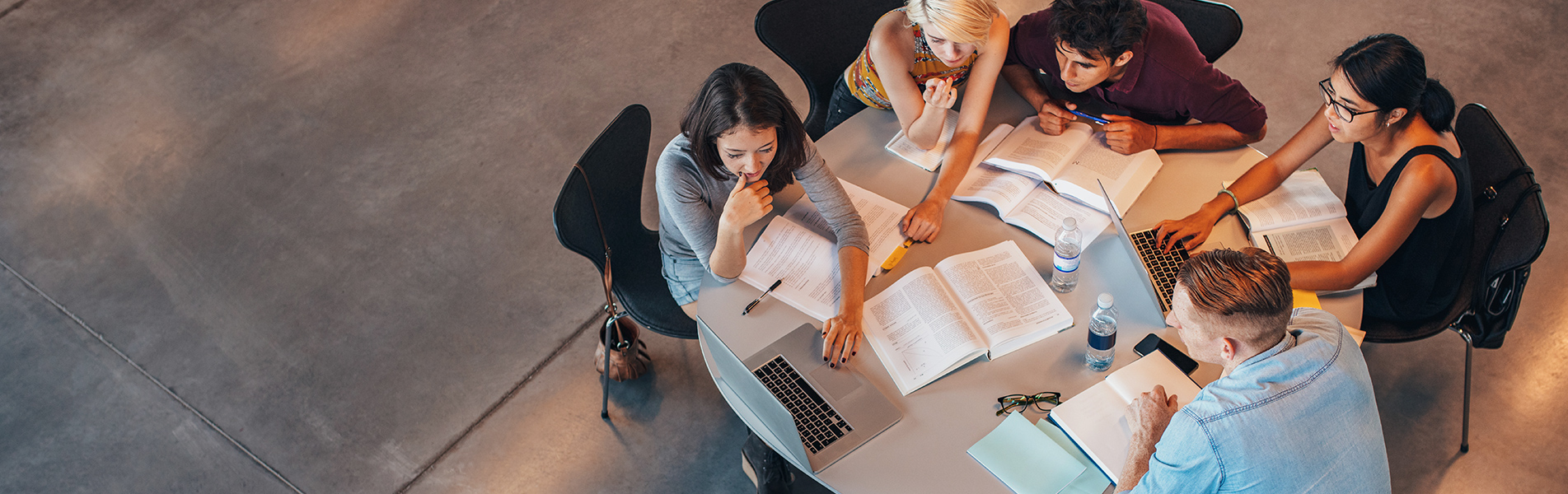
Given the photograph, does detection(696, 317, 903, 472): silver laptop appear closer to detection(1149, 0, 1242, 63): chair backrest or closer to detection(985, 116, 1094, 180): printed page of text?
detection(985, 116, 1094, 180): printed page of text

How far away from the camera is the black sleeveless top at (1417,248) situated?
215 centimetres

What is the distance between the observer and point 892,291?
217 centimetres

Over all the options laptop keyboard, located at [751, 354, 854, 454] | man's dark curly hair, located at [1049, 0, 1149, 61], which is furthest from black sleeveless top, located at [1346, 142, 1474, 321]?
laptop keyboard, located at [751, 354, 854, 454]

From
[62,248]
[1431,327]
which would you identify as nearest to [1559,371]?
[1431,327]

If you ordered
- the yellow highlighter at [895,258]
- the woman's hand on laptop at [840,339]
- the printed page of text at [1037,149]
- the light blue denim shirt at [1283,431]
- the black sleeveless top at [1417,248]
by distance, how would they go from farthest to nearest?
the printed page of text at [1037,149], the yellow highlighter at [895,258], the black sleeveless top at [1417,248], the woman's hand on laptop at [840,339], the light blue denim shirt at [1283,431]

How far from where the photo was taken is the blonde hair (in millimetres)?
2330

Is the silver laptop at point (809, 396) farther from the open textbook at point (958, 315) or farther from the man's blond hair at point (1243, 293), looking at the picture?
the man's blond hair at point (1243, 293)

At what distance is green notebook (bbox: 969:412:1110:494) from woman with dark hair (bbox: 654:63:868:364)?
376 millimetres

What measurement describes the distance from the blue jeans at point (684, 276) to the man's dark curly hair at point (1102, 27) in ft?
3.79

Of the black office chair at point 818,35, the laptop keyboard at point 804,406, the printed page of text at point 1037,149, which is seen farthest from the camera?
the black office chair at point 818,35

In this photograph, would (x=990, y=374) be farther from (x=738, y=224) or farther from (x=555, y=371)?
(x=555, y=371)

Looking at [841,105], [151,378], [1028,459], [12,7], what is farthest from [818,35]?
[12,7]

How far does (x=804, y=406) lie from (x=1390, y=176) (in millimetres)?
1517

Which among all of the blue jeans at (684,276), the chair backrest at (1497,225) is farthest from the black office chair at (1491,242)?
the blue jeans at (684,276)
